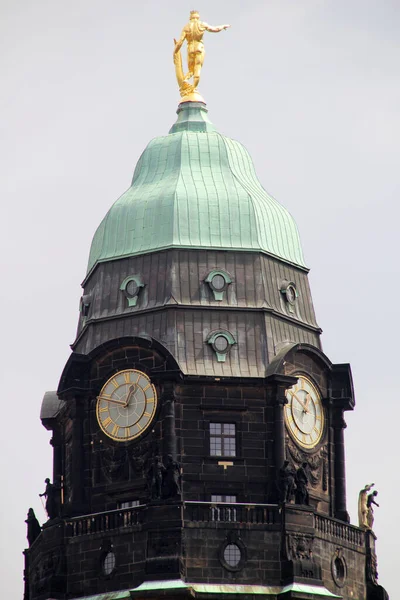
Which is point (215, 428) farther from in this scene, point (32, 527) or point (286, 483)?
point (32, 527)

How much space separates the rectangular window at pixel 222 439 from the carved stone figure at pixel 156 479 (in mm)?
2728

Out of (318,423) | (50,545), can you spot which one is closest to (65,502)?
(50,545)

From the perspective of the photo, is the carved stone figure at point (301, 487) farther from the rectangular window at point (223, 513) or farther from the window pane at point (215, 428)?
the window pane at point (215, 428)

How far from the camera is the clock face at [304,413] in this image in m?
125

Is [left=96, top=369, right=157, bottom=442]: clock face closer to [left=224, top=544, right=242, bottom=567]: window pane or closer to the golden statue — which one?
[left=224, top=544, right=242, bottom=567]: window pane

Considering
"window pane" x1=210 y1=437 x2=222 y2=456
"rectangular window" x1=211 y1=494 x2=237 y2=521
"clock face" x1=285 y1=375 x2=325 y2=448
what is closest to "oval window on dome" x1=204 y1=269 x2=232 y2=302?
"clock face" x1=285 y1=375 x2=325 y2=448

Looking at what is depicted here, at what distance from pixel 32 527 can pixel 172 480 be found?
9242mm

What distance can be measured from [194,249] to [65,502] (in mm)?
11345

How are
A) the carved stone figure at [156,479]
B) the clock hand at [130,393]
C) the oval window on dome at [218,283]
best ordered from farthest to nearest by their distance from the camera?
the oval window on dome at [218,283] < the clock hand at [130,393] < the carved stone figure at [156,479]

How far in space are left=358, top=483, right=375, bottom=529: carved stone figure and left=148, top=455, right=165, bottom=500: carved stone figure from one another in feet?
32.8

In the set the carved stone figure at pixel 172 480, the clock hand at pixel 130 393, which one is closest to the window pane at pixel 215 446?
the carved stone figure at pixel 172 480

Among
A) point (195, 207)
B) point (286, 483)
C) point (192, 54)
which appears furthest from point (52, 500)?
point (192, 54)

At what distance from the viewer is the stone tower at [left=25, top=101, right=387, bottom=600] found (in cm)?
12131

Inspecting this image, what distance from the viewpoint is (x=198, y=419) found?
406 feet
